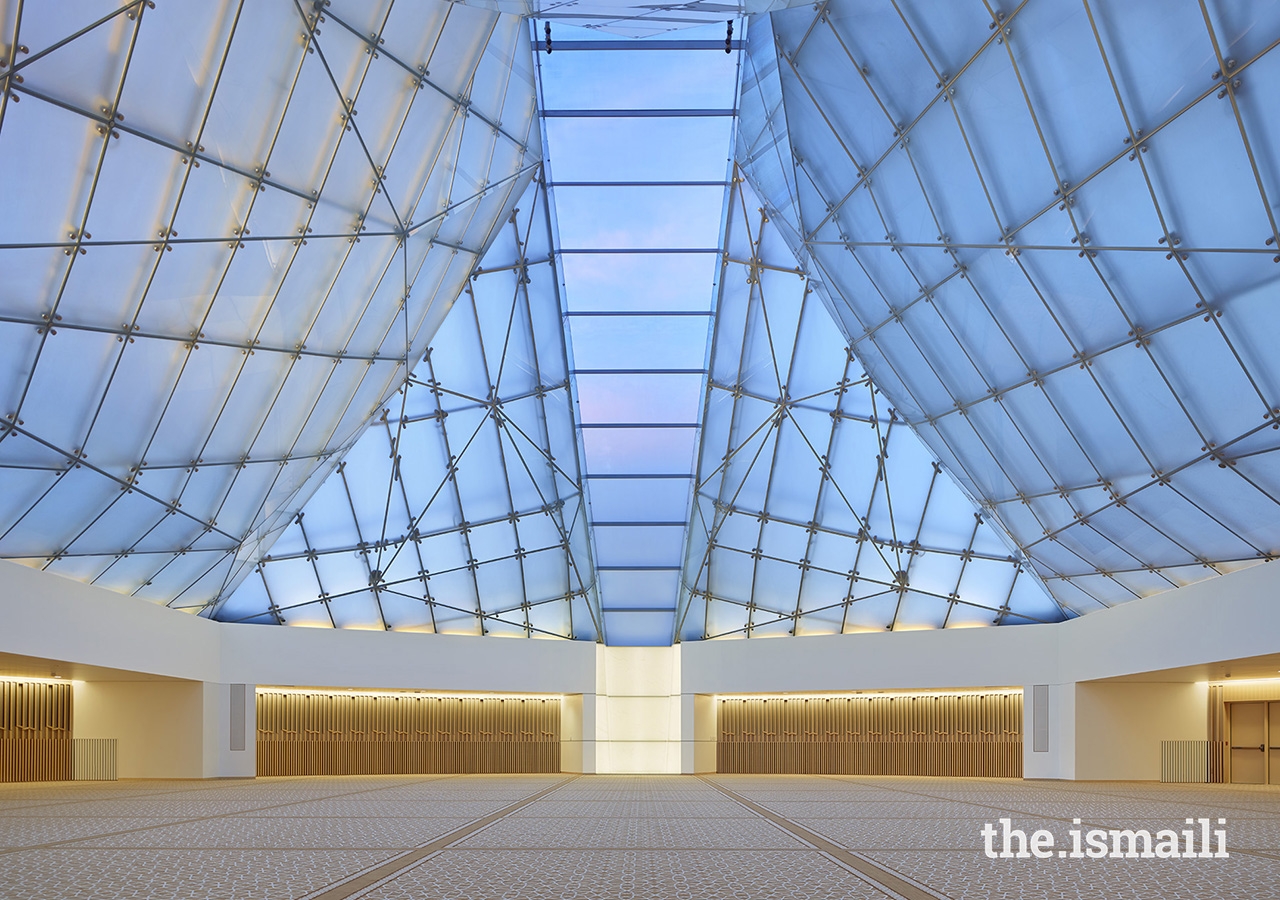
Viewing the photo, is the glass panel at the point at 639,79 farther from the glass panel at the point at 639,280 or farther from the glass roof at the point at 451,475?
the glass panel at the point at 639,280

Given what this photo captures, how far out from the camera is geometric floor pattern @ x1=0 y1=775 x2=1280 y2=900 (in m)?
10.8

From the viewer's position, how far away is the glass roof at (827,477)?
4112 cm

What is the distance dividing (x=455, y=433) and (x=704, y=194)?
14.4 meters

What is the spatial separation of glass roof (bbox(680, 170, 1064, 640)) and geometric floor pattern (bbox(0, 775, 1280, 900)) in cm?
1800

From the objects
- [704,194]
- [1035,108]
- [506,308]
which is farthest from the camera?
[506,308]

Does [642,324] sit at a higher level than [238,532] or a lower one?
higher

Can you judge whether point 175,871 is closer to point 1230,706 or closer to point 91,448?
point 91,448

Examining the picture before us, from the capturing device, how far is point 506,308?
134 ft

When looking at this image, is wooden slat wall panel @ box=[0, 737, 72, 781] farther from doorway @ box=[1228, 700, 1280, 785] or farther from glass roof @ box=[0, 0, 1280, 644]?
doorway @ box=[1228, 700, 1280, 785]

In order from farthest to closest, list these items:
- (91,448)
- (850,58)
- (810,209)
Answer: (810,209)
(91,448)
(850,58)

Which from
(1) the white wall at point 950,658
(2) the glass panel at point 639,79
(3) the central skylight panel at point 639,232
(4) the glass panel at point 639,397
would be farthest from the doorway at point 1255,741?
(2) the glass panel at point 639,79

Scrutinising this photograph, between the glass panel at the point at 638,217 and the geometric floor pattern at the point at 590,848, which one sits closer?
the geometric floor pattern at the point at 590,848

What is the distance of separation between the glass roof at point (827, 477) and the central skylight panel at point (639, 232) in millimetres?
1203

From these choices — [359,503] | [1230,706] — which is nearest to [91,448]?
[359,503]
